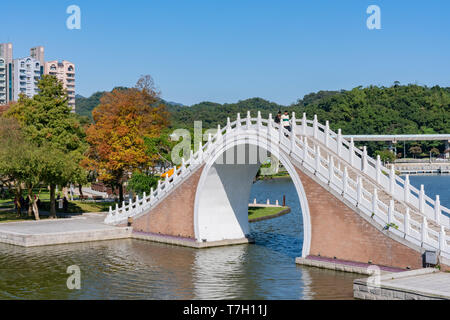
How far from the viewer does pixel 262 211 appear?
148ft

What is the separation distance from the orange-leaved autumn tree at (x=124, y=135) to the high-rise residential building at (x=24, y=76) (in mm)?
141285

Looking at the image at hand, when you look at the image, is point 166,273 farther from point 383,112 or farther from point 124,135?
point 383,112

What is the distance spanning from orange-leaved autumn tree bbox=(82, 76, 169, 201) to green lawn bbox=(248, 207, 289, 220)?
A: 8.84m

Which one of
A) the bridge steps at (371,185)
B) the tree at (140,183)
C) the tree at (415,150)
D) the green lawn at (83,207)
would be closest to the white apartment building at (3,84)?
the tree at (415,150)

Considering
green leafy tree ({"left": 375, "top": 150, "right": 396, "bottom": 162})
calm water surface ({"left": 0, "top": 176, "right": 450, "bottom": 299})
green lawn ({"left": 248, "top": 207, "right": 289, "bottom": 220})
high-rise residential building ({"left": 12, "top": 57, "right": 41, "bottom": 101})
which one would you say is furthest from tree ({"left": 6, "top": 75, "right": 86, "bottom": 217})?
high-rise residential building ({"left": 12, "top": 57, "right": 41, "bottom": 101})

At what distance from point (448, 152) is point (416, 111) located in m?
15.5

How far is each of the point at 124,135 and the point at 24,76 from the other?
152022 millimetres

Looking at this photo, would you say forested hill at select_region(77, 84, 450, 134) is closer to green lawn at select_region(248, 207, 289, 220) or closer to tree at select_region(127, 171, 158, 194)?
green lawn at select_region(248, 207, 289, 220)

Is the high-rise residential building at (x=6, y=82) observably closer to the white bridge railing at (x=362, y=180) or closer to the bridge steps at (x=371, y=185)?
the white bridge railing at (x=362, y=180)

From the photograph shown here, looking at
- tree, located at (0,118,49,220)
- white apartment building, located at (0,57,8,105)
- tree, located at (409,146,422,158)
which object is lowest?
tree, located at (0,118,49,220)

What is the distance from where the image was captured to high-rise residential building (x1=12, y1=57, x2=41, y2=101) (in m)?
181

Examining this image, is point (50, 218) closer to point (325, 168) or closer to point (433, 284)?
point (325, 168)

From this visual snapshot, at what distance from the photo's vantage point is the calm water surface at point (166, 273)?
20.8 m
